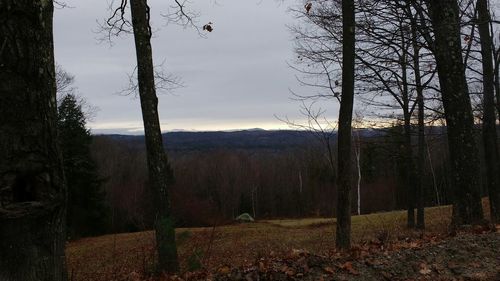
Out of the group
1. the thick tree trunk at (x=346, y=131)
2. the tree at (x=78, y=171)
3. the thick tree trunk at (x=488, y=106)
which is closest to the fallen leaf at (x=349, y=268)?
the thick tree trunk at (x=346, y=131)

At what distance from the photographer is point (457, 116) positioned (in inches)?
342

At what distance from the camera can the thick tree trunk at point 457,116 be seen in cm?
866

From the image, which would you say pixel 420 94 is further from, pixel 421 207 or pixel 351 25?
pixel 351 25

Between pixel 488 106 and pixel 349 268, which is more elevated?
pixel 488 106

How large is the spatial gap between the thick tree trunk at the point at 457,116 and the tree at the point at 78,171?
27.6 metres

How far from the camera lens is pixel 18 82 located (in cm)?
244

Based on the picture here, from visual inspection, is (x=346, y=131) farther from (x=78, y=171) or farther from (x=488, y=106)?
(x=78, y=171)

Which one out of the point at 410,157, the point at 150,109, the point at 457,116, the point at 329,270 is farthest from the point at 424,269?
the point at 410,157

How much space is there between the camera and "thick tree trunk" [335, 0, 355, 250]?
346 inches

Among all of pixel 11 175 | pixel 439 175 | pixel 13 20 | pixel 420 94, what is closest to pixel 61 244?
pixel 11 175

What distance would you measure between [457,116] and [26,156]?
26.3 feet

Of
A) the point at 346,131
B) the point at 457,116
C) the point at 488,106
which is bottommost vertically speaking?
the point at 346,131

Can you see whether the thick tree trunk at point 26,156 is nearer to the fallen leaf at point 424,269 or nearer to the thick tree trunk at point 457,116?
the fallen leaf at point 424,269

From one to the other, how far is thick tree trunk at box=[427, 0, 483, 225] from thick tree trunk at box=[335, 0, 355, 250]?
1.53m
